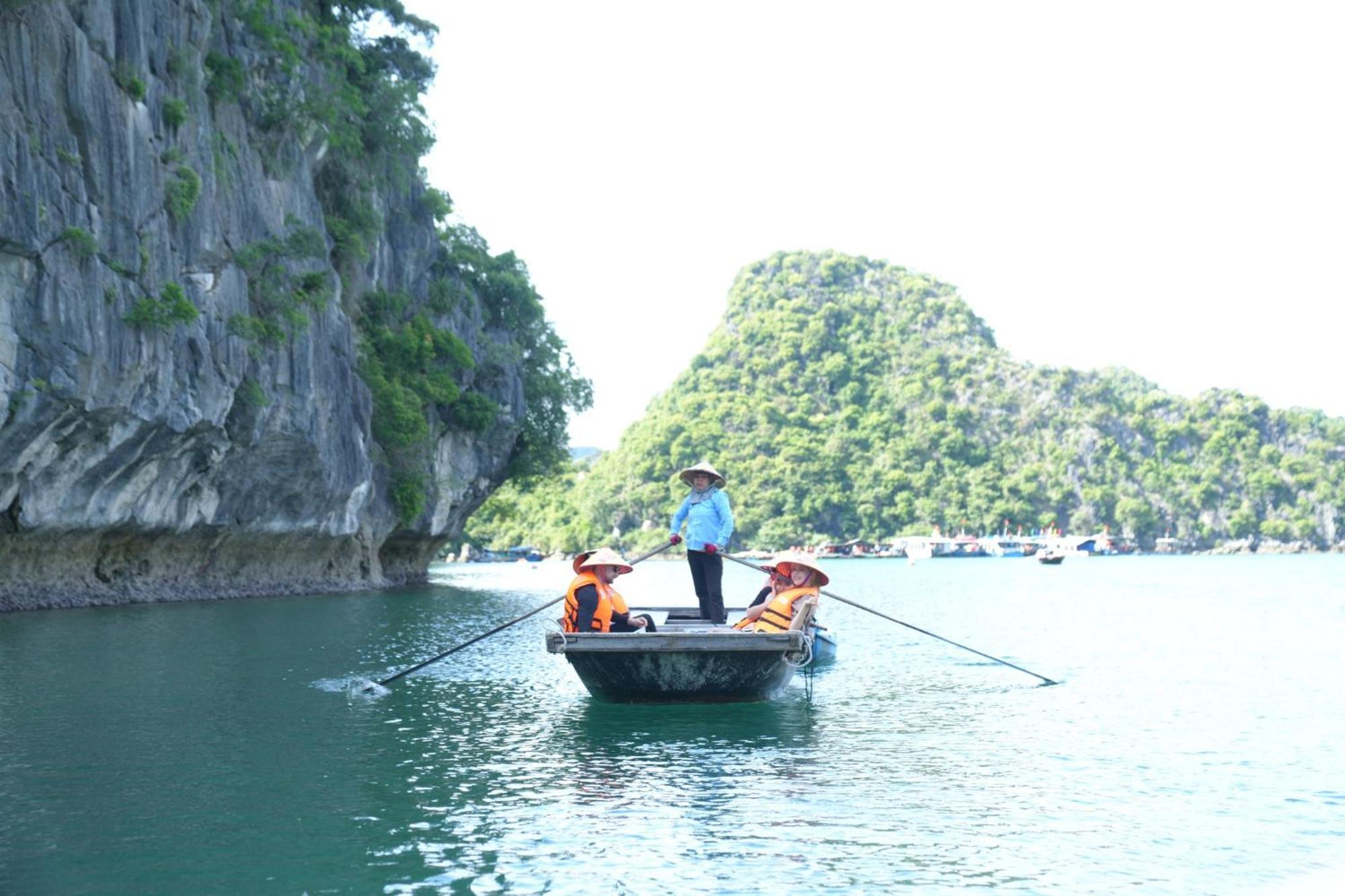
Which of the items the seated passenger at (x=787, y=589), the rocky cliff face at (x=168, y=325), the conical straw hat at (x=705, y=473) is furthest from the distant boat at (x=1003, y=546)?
the seated passenger at (x=787, y=589)

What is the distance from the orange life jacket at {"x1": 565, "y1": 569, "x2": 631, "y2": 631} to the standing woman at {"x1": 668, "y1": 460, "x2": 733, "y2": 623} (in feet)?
4.08

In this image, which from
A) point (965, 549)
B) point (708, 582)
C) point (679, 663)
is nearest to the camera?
point (679, 663)

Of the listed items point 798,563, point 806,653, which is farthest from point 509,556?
point 806,653

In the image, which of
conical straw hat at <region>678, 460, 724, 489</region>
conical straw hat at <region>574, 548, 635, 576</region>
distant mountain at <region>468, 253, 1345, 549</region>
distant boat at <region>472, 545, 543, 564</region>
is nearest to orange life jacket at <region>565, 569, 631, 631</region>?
conical straw hat at <region>574, 548, 635, 576</region>

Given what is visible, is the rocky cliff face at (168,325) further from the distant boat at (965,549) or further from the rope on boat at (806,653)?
the distant boat at (965,549)

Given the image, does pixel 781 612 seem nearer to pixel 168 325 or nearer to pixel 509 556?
pixel 168 325

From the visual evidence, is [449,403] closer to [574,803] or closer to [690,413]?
[574,803]

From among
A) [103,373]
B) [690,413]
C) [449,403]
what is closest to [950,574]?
[449,403]

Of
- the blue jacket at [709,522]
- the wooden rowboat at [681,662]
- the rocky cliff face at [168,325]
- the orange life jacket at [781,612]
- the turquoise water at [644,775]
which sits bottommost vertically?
the turquoise water at [644,775]

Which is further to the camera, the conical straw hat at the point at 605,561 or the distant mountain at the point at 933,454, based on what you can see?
the distant mountain at the point at 933,454

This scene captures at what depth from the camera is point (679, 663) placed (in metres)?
13.5

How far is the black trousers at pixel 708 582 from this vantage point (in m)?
15.9

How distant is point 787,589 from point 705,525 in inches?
64.5

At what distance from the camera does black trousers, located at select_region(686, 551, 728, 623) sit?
625 inches
